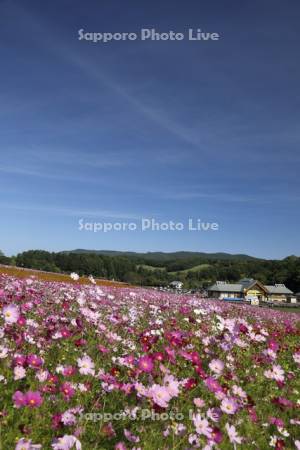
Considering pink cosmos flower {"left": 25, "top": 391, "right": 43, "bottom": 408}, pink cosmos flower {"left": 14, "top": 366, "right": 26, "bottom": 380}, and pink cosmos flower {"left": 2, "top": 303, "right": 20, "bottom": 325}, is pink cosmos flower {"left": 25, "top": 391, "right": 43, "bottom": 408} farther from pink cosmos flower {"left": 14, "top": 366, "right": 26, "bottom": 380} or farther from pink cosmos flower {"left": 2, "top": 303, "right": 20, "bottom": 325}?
pink cosmos flower {"left": 2, "top": 303, "right": 20, "bottom": 325}

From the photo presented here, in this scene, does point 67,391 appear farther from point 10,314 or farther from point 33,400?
point 10,314

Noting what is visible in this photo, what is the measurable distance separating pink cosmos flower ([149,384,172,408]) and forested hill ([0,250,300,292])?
18303 mm

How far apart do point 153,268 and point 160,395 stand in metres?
145

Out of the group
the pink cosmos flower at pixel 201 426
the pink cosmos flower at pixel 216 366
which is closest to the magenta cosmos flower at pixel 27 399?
the pink cosmos flower at pixel 201 426

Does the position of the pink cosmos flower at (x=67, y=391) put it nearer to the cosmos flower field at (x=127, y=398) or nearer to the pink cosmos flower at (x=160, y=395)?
the cosmos flower field at (x=127, y=398)

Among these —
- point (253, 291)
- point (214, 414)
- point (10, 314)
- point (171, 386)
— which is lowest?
point (253, 291)

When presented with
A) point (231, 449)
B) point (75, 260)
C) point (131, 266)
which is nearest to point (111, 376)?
point (231, 449)

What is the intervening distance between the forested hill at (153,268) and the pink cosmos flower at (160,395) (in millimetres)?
18303

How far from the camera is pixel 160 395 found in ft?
9.66

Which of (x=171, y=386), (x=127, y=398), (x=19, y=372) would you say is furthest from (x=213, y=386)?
(x=19, y=372)

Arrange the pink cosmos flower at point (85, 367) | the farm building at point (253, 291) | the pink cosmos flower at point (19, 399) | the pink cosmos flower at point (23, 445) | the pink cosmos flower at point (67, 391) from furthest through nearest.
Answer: the farm building at point (253, 291) → the pink cosmos flower at point (85, 367) → the pink cosmos flower at point (67, 391) → the pink cosmos flower at point (19, 399) → the pink cosmos flower at point (23, 445)

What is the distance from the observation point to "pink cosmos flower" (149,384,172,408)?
9.43 ft

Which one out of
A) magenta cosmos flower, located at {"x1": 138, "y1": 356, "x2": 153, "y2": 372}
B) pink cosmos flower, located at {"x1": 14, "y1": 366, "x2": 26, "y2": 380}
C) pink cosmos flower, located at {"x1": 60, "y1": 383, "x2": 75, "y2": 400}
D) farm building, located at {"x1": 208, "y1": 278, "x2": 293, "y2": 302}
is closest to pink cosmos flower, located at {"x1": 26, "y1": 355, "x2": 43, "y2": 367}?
pink cosmos flower, located at {"x1": 14, "y1": 366, "x2": 26, "y2": 380}

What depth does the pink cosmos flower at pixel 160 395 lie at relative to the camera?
288cm
